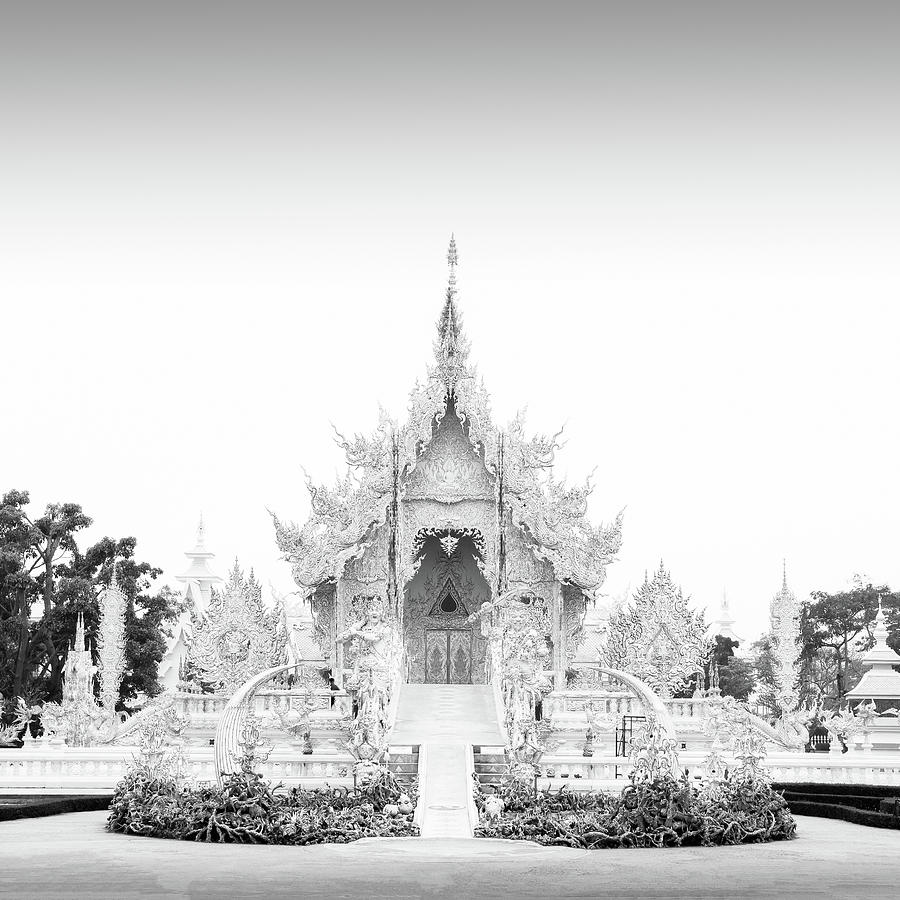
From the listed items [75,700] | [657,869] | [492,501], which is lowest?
[657,869]

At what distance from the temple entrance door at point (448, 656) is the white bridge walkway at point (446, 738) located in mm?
1634

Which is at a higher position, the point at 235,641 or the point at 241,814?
the point at 235,641

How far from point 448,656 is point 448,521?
3.04m

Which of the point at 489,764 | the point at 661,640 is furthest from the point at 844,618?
the point at 489,764

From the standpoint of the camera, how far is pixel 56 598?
124ft

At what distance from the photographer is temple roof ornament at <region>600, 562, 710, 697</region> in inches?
1125

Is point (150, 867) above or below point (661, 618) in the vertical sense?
below

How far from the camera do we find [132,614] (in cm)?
3881

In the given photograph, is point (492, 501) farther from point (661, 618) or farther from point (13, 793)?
point (13, 793)

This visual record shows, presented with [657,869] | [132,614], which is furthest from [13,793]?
[132,614]

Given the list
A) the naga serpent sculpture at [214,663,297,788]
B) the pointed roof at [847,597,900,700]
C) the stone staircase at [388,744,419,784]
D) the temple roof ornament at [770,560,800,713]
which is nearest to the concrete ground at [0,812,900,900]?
the naga serpent sculpture at [214,663,297,788]

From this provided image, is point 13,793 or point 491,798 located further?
point 13,793

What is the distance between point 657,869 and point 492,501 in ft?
57.3

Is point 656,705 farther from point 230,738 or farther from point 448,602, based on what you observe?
point 448,602
